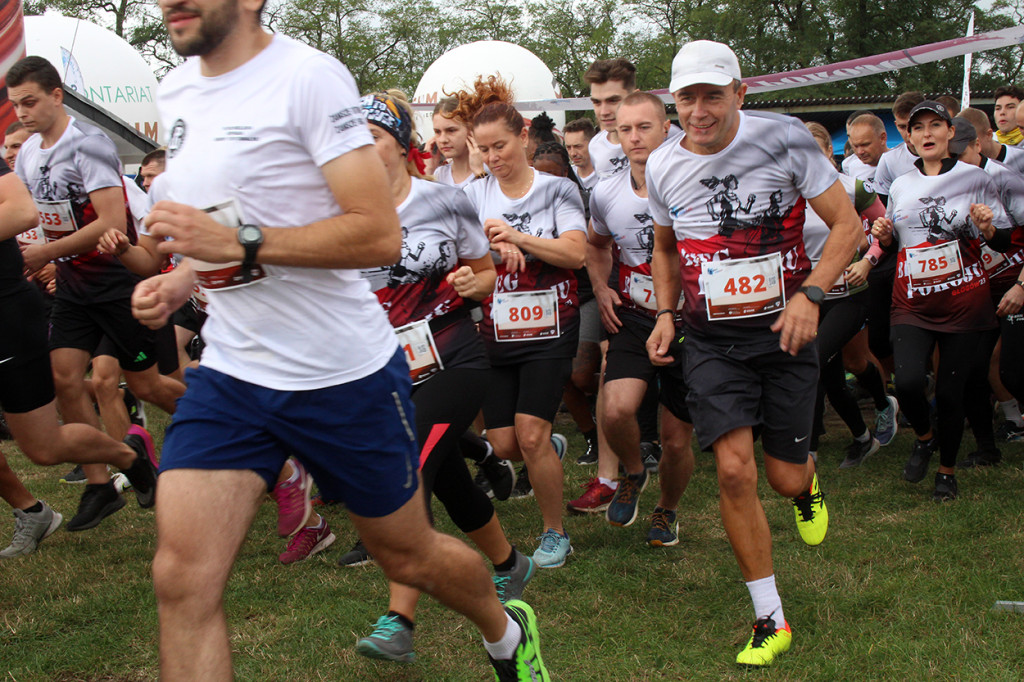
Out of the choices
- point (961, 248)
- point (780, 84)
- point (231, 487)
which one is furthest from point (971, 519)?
point (780, 84)

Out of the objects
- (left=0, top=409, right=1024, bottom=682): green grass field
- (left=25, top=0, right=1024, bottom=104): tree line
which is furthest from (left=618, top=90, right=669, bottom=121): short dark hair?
(left=25, top=0, right=1024, bottom=104): tree line

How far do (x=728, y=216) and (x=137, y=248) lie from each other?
258 centimetres

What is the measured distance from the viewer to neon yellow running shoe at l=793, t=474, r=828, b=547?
3938mm

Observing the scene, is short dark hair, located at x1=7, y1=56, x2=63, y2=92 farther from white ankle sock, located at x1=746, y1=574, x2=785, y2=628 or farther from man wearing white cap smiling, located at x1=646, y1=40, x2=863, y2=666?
white ankle sock, located at x1=746, y1=574, x2=785, y2=628

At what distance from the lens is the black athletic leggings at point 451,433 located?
3.50 meters

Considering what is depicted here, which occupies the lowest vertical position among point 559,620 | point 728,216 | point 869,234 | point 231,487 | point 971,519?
point 971,519

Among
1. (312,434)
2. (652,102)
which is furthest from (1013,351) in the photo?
(312,434)

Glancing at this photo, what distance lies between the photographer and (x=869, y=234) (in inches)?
248

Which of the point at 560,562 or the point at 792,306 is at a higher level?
→ the point at 792,306

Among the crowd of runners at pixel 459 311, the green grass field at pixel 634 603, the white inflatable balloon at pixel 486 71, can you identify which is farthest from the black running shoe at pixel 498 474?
the white inflatable balloon at pixel 486 71

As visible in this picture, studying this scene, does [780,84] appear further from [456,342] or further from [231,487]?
[231,487]

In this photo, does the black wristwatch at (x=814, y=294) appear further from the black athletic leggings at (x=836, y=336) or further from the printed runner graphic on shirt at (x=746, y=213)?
the black athletic leggings at (x=836, y=336)

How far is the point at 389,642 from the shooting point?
3.07 metres

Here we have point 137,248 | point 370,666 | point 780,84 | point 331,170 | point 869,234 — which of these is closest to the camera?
point 331,170
